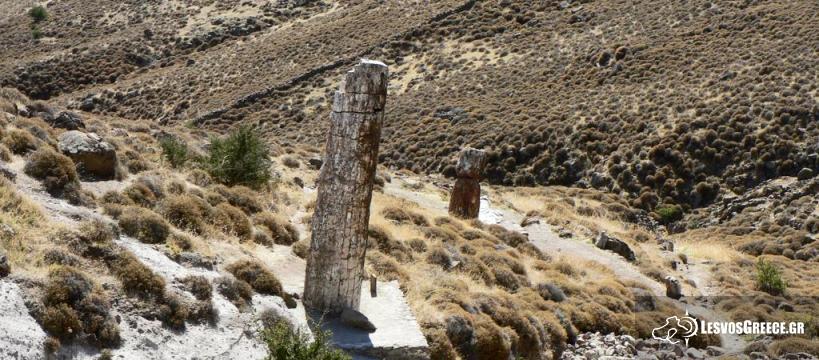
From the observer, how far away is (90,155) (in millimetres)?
14602

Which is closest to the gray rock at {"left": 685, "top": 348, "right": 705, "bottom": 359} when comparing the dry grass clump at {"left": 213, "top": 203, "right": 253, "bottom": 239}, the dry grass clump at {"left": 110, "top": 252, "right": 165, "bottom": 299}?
the dry grass clump at {"left": 213, "top": 203, "right": 253, "bottom": 239}

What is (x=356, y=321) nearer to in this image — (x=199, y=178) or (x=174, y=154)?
(x=199, y=178)

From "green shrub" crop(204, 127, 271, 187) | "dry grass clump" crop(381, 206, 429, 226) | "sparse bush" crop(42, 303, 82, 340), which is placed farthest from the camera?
"dry grass clump" crop(381, 206, 429, 226)

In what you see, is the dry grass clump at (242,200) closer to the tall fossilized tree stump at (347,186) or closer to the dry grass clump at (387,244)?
the dry grass clump at (387,244)

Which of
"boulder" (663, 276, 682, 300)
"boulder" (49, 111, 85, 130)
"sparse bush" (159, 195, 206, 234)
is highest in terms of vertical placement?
"boulder" (49, 111, 85, 130)

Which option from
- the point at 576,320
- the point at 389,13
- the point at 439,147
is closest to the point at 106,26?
the point at 389,13

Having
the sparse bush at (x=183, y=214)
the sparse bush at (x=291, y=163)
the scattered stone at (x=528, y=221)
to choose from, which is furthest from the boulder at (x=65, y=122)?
the scattered stone at (x=528, y=221)

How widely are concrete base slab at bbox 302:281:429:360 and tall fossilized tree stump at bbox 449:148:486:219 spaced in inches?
476

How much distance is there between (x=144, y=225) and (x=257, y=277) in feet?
6.63

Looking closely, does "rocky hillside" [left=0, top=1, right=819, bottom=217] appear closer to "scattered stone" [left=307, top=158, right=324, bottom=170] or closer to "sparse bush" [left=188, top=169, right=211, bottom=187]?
"scattered stone" [left=307, top=158, right=324, bottom=170]

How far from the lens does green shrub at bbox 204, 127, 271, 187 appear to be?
1878 centimetres

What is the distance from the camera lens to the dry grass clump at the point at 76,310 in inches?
330

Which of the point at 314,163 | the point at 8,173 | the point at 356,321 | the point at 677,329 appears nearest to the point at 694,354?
the point at 677,329

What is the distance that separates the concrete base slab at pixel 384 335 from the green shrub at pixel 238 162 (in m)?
7.99
